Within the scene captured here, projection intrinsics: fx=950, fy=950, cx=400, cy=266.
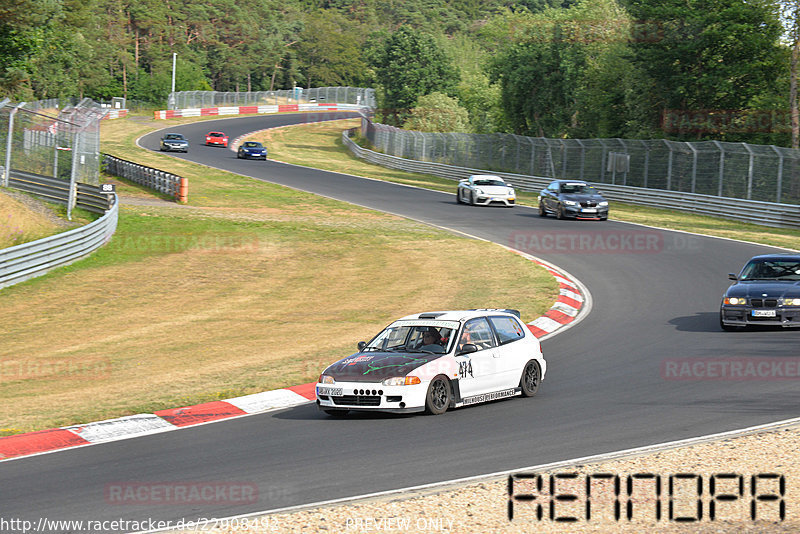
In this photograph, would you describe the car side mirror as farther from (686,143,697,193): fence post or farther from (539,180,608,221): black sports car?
(686,143,697,193): fence post

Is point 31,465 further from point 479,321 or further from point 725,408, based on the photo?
point 725,408

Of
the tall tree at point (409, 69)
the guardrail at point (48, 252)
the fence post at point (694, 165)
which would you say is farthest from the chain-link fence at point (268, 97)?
the guardrail at point (48, 252)

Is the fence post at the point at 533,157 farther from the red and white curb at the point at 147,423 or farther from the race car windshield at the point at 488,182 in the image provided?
the red and white curb at the point at 147,423

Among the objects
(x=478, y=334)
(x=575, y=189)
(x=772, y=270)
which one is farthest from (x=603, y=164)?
(x=478, y=334)

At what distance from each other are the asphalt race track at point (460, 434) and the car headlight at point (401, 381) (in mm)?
448

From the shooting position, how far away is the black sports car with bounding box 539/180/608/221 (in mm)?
34000

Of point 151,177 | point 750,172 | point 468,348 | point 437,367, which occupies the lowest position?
point 437,367

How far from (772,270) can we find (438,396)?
30.4 feet

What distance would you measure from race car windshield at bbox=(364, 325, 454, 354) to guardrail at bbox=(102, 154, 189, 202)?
28704 mm

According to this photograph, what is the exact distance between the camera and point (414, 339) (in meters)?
12.3

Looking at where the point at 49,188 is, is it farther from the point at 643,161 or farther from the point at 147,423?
the point at 643,161

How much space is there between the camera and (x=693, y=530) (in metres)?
6.88

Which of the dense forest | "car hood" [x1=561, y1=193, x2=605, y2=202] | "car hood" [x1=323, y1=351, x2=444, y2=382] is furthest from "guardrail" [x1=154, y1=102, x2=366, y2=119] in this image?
"car hood" [x1=323, y1=351, x2=444, y2=382]

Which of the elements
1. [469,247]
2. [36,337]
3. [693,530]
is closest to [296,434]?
[693,530]
